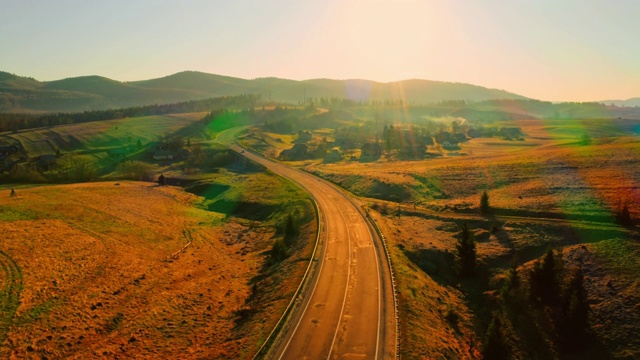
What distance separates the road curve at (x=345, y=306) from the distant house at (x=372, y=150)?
92.0 m

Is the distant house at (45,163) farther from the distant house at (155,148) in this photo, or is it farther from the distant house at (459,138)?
the distant house at (459,138)

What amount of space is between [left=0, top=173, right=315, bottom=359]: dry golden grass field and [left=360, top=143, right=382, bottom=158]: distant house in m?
88.2

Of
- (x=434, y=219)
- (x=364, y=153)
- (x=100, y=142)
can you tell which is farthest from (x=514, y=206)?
(x=100, y=142)

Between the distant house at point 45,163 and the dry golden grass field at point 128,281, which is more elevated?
the distant house at point 45,163

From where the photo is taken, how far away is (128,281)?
124 ft

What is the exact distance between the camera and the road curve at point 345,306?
88.2ft

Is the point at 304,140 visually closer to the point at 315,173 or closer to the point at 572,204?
the point at 315,173

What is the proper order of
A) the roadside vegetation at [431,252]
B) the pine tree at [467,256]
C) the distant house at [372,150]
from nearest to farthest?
the roadside vegetation at [431,252] < the pine tree at [467,256] < the distant house at [372,150]

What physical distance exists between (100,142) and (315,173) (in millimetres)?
119963

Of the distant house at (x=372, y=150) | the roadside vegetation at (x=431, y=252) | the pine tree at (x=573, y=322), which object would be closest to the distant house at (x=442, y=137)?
the distant house at (x=372, y=150)

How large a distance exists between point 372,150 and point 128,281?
120 meters

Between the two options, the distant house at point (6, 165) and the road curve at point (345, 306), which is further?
the distant house at point (6, 165)

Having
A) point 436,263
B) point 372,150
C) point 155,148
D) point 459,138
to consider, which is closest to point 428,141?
point 459,138

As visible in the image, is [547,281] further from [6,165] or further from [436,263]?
[6,165]
